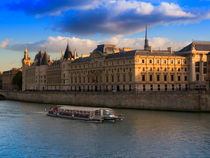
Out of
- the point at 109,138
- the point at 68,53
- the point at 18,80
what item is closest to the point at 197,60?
the point at 68,53

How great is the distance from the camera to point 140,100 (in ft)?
237

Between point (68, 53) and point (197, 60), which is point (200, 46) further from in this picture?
point (68, 53)

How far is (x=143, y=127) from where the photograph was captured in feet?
154

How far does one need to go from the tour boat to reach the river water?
5.83 ft

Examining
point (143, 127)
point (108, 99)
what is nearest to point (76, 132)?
point (143, 127)

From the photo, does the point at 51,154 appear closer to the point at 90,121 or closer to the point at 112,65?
the point at 90,121

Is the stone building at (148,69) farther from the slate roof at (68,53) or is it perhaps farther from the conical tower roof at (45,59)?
the conical tower roof at (45,59)

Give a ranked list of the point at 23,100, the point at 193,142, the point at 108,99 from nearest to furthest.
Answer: the point at 193,142, the point at 108,99, the point at 23,100

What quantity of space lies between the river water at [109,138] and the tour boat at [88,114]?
1.78m

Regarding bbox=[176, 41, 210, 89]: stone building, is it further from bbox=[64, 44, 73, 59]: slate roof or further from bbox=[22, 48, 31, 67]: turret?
bbox=[22, 48, 31, 67]: turret

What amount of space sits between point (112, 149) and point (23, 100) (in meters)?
85.4

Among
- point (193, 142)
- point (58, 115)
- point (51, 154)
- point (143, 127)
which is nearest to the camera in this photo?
point (51, 154)

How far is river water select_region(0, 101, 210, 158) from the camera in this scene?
1307 inches

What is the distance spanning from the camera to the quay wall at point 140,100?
205ft
